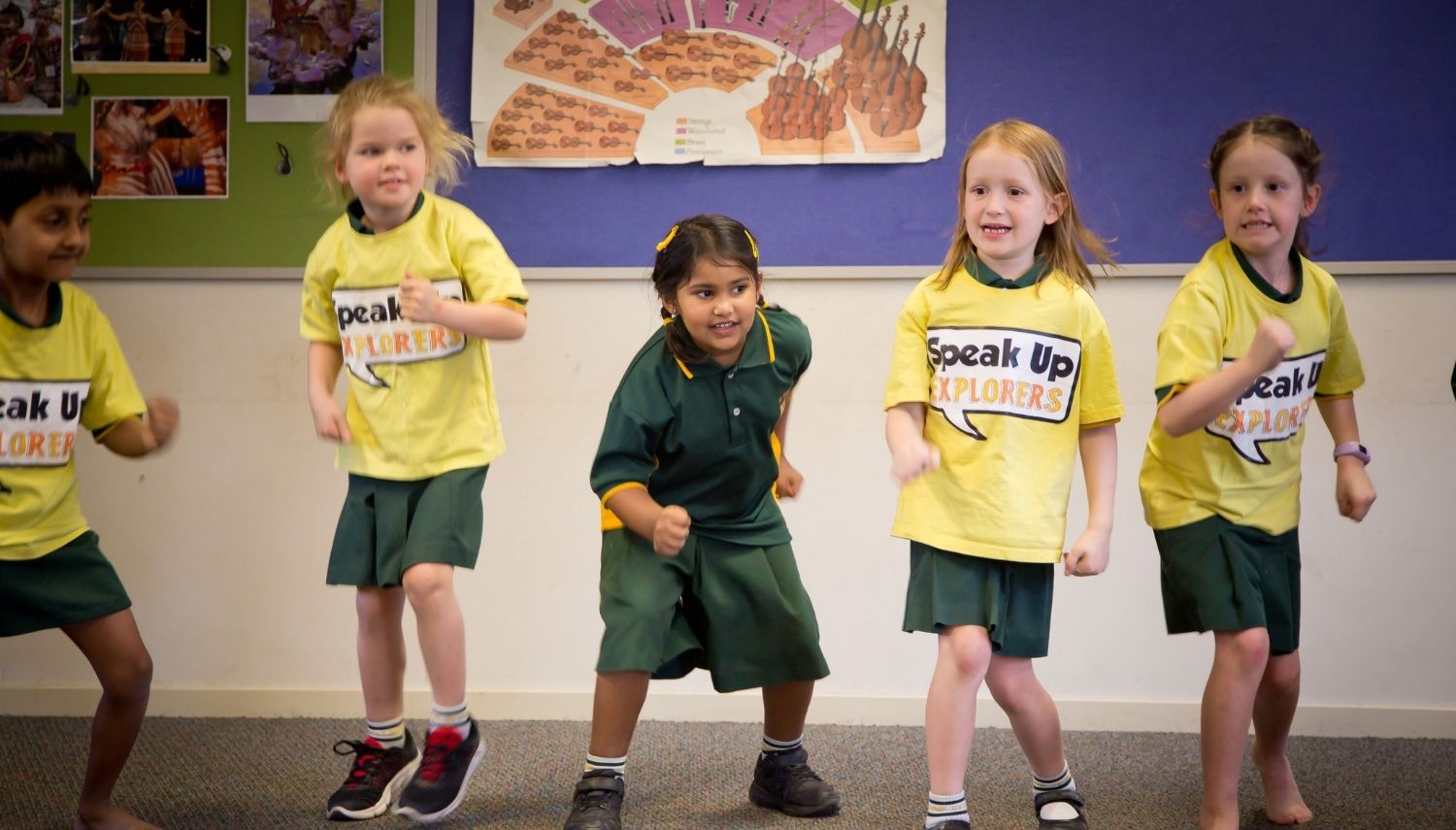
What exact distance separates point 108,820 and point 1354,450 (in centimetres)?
214

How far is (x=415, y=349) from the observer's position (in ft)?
7.24

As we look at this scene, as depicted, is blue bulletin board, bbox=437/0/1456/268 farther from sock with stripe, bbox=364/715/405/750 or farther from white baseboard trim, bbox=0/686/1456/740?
sock with stripe, bbox=364/715/405/750

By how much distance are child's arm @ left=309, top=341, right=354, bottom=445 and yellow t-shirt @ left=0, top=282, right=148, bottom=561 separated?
0.96 feet

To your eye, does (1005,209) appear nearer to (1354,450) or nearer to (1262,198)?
(1262,198)

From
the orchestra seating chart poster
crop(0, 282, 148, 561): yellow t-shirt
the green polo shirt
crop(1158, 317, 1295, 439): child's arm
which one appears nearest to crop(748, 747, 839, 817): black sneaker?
the green polo shirt

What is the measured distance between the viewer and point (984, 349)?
1.98 metres

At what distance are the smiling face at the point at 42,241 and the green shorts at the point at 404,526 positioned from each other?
22.5 inches

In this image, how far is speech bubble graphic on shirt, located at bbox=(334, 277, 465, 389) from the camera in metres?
2.21

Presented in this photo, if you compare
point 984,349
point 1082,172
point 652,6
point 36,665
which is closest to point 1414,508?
point 1082,172

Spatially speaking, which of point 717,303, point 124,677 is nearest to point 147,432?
point 124,677

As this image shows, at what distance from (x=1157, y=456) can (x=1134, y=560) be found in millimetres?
866

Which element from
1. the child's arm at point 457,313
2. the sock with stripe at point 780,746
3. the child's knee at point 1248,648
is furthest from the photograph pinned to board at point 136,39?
the child's knee at point 1248,648

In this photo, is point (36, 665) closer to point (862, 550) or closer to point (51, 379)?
point (51, 379)

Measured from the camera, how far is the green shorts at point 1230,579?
80.2 inches
